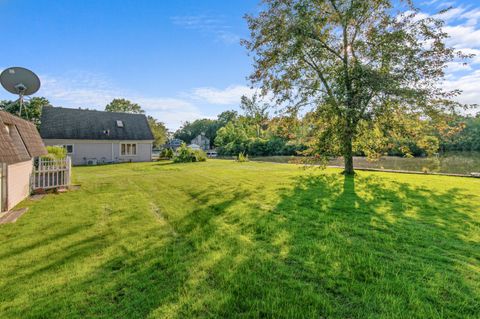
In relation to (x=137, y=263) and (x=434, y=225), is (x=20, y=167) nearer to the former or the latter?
(x=137, y=263)

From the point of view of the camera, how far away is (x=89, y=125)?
21344 mm

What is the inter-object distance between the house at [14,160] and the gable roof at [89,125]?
15336 mm

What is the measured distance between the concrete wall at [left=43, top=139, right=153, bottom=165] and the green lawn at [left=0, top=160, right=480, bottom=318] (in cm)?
1684

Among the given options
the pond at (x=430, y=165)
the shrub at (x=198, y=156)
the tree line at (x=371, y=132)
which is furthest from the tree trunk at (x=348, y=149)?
the shrub at (x=198, y=156)

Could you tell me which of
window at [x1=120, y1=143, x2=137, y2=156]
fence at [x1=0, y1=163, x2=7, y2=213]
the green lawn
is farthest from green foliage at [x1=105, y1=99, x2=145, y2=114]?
the green lawn

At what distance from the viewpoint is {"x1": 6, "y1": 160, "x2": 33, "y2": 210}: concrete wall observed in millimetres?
5473

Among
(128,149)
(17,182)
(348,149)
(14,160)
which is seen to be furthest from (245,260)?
(128,149)

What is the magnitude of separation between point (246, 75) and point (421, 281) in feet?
33.8

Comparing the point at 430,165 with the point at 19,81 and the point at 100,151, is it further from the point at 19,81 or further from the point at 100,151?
the point at 100,151

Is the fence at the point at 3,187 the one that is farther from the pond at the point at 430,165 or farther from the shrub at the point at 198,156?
the shrub at the point at 198,156

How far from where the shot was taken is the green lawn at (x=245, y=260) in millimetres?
2158

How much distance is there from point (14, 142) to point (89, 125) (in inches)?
712

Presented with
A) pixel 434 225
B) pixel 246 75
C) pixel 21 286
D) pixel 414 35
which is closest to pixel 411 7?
pixel 414 35

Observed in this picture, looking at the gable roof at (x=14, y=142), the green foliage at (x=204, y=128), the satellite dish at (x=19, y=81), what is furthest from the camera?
the green foliage at (x=204, y=128)
